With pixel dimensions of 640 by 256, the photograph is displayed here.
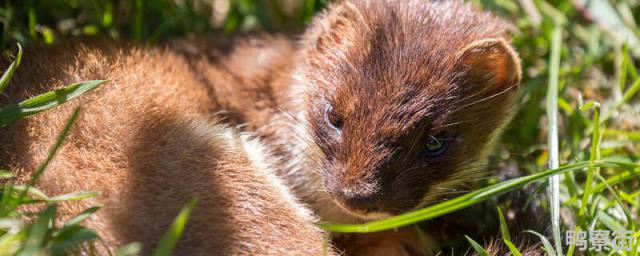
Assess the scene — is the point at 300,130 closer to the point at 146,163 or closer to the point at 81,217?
the point at 146,163

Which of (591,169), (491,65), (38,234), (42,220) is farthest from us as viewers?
(491,65)

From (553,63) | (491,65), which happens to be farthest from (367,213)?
(553,63)

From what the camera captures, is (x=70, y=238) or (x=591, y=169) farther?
(x=591, y=169)

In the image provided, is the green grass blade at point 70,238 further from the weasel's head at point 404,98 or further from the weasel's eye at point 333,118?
the weasel's eye at point 333,118

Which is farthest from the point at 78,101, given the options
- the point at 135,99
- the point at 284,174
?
the point at 284,174

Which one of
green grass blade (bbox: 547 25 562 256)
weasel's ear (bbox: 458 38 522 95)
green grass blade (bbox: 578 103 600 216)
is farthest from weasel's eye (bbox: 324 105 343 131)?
green grass blade (bbox: 578 103 600 216)

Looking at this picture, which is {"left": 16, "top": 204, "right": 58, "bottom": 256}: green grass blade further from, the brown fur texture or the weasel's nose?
the weasel's nose
